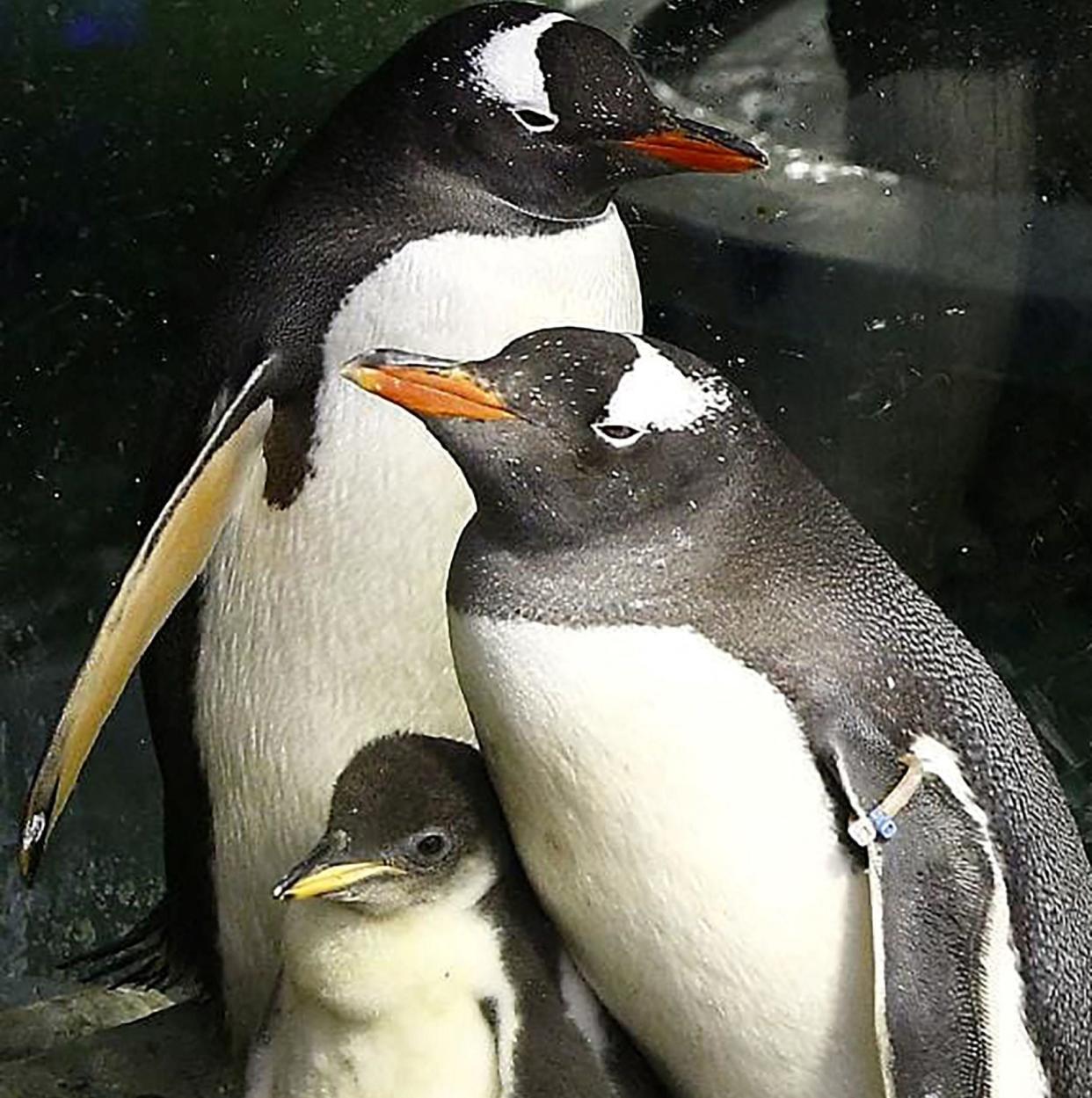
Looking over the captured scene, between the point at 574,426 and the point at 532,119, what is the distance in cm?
45

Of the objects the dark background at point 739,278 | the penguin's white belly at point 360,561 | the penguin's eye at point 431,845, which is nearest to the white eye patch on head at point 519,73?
the penguin's white belly at point 360,561

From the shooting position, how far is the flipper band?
161 centimetres

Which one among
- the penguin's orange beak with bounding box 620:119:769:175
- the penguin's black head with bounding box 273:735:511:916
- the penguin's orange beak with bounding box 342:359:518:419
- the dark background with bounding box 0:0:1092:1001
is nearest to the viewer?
the penguin's orange beak with bounding box 342:359:518:419

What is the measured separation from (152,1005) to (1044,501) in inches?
49.1

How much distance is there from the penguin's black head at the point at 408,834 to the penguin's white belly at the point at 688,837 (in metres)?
0.03

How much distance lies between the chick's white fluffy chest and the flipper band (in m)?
0.30

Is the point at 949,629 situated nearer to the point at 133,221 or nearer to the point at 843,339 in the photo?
the point at 843,339

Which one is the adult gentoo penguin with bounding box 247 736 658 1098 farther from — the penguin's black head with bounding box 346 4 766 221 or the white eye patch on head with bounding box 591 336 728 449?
the penguin's black head with bounding box 346 4 766 221

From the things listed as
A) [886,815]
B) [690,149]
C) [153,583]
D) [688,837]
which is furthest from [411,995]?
[690,149]

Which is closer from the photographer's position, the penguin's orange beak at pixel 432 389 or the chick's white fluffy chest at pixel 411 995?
the penguin's orange beak at pixel 432 389

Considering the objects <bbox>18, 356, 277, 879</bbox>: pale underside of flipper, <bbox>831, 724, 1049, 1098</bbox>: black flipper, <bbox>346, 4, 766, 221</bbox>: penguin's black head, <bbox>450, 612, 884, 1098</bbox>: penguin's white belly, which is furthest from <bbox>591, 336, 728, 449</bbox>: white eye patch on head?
<bbox>18, 356, 277, 879</bbox>: pale underside of flipper

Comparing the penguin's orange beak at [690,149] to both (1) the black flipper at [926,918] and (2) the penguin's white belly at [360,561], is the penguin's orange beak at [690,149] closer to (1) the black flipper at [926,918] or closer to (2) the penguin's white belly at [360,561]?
(2) the penguin's white belly at [360,561]

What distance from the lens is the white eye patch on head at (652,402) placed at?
1.60 m

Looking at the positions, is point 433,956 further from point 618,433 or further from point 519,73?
point 519,73
